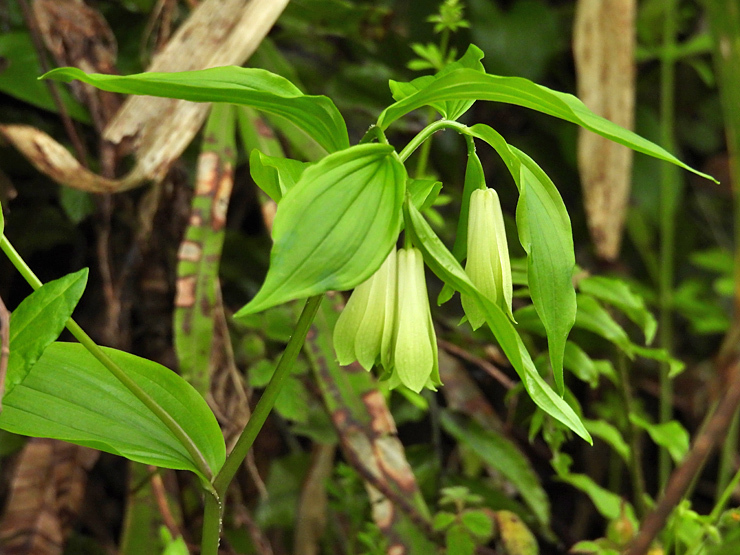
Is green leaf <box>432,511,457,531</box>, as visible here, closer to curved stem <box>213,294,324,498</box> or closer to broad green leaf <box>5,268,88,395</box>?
curved stem <box>213,294,324,498</box>

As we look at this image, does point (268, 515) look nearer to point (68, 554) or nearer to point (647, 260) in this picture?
point (68, 554)

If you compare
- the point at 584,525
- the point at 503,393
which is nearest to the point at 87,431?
the point at 503,393

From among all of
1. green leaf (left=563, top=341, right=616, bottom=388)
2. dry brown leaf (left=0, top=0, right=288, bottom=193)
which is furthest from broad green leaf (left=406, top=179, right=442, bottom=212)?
dry brown leaf (left=0, top=0, right=288, bottom=193)

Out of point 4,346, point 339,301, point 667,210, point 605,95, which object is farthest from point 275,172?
point 667,210

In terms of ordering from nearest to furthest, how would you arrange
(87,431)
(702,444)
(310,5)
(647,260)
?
(87,431) → (702,444) → (310,5) → (647,260)

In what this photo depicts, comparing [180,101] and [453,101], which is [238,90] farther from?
[180,101]

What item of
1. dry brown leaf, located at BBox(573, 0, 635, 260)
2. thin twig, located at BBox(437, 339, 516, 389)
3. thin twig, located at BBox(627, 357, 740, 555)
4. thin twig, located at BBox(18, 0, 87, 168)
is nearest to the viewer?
thin twig, located at BBox(627, 357, 740, 555)

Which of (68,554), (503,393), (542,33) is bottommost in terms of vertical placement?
(68,554)
